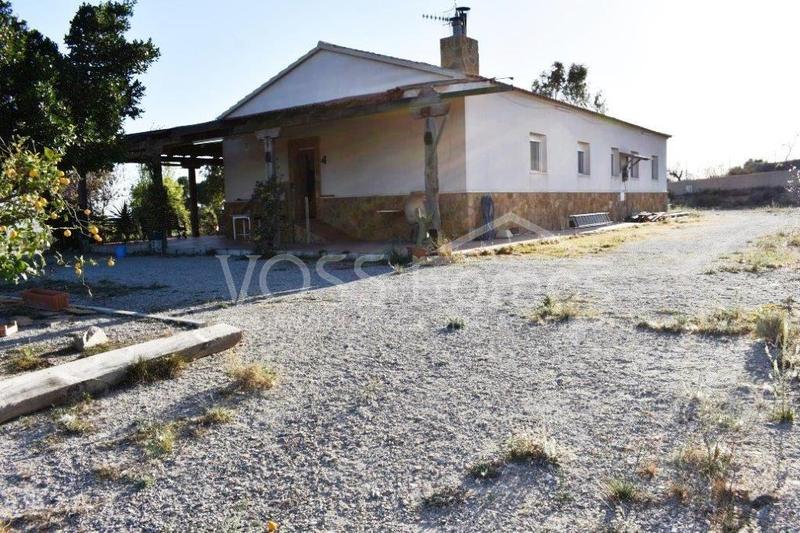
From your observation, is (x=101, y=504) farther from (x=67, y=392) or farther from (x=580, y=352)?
(x=580, y=352)

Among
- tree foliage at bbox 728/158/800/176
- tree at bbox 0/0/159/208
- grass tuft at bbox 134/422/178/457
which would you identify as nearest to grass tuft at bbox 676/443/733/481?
grass tuft at bbox 134/422/178/457

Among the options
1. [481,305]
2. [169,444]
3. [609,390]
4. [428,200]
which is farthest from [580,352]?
[428,200]

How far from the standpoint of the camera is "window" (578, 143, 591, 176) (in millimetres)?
18922

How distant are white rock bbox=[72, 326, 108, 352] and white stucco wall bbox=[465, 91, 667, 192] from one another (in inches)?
378

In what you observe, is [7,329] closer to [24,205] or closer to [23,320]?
[23,320]

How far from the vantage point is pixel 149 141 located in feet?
52.0

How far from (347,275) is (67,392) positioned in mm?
5761

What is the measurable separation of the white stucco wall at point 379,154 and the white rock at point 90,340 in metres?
9.52

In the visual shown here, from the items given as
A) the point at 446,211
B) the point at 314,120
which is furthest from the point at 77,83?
the point at 446,211

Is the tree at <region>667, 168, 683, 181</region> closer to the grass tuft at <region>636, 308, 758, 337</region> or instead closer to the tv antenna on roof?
the tv antenna on roof

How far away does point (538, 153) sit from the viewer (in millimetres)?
16562

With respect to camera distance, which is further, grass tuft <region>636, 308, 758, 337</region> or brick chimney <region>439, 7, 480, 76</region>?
brick chimney <region>439, 7, 480, 76</region>

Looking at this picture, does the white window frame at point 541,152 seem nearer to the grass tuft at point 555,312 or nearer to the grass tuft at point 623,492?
the grass tuft at point 555,312

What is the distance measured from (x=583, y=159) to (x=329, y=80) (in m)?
7.89
